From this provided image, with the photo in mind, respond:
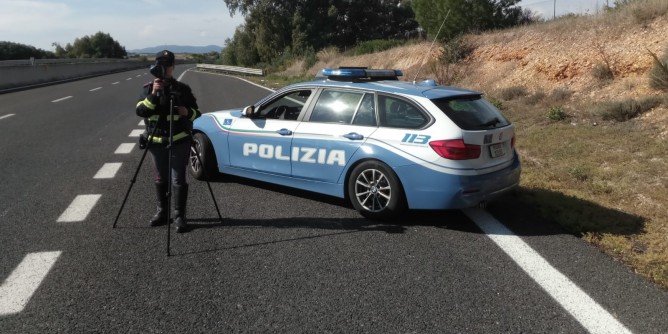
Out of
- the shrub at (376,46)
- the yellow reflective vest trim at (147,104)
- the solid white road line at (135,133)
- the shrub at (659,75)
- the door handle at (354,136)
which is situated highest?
the shrub at (376,46)

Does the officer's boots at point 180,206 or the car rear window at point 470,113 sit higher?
the car rear window at point 470,113

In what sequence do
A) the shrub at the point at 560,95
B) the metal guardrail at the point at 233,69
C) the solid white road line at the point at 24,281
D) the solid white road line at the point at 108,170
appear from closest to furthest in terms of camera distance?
the solid white road line at the point at 24,281
the solid white road line at the point at 108,170
the shrub at the point at 560,95
the metal guardrail at the point at 233,69

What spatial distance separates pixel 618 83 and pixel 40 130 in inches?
479

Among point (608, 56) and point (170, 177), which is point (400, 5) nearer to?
point (608, 56)

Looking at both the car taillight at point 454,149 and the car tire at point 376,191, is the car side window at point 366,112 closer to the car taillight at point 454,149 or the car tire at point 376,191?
the car tire at point 376,191

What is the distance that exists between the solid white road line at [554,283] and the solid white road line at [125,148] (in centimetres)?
607

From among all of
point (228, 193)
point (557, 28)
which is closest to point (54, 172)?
point (228, 193)

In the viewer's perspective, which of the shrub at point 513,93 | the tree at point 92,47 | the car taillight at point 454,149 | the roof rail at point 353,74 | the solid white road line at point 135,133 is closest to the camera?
the car taillight at point 454,149

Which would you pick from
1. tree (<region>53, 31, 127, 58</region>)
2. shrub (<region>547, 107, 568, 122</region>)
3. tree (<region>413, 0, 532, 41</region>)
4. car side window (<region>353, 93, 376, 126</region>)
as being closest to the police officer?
car side window (<region>353, 93, 376, 126</region>)

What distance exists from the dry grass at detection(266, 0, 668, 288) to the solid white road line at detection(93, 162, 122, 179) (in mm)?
5297

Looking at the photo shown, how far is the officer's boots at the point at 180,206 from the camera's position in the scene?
5070mm

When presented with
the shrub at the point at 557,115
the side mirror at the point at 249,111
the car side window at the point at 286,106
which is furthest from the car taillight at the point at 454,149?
the shrub at the point at 557,115

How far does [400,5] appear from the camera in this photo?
59406 mm

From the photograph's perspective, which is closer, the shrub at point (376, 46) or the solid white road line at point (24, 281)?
the solid white road line at point (24, 281)
